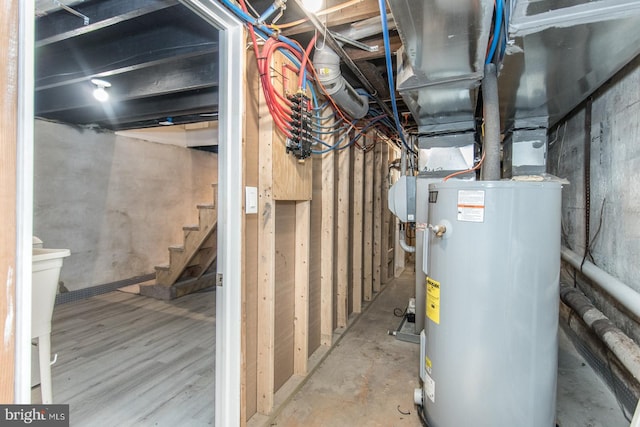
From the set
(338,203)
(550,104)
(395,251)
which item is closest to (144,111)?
(338,203)

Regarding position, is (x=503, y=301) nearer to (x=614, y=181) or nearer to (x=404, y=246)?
(x=614, y=181)

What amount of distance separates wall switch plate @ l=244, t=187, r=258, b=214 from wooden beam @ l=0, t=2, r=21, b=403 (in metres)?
0.90

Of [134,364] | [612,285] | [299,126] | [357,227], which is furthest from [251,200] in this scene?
[612,285]

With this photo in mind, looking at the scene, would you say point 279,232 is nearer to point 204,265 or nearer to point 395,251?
point 204,265

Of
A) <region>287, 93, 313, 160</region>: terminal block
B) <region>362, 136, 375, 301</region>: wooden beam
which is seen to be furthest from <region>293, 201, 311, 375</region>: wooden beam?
<region>362, 136, 375, 301</region>: wooden beam

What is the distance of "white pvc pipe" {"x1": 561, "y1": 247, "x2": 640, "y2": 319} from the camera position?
1.51 metres

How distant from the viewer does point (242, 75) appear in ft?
4.82

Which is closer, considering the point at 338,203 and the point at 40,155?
the point at 338,203

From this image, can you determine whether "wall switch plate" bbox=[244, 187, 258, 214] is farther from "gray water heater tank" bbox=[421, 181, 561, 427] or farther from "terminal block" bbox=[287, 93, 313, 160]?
"gray water heater tank" bbox=[421, 181, 561, 427]

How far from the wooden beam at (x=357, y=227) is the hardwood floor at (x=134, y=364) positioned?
4.99 feet

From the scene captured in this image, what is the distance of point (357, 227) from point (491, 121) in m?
1.87

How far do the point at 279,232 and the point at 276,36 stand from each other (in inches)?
42.7

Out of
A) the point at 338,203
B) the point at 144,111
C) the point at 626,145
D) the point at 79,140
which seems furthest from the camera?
the point at 79,140

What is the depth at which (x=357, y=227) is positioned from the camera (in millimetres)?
3314
